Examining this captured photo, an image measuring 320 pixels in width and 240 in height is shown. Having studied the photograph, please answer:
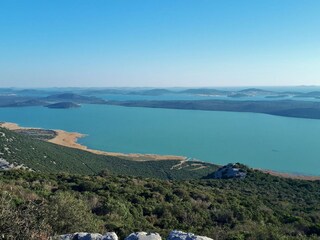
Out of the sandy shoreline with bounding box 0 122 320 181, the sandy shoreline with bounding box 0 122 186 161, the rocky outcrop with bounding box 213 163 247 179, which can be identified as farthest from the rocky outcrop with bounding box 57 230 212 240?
the sandy shoreline with bounding box 0 122 186 161

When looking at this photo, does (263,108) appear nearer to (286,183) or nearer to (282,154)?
(282,154)

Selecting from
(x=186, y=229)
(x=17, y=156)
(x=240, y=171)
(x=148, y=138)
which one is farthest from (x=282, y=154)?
(x=186, y=229)

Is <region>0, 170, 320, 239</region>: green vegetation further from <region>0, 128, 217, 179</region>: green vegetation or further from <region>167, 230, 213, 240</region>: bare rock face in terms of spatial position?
<region>0, 128, 217, 179</region>: green vegetation

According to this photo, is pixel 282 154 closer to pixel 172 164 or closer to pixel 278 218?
pixel 172 164

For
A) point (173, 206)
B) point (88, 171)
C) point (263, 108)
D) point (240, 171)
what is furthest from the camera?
point (263, 108)

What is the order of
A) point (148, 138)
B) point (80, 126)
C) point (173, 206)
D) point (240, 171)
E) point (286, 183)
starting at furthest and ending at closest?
point (80, 126), point (148, 138), point (240, 171), point (286, 183), point (173, 206)

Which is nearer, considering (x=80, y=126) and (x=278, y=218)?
(x=278, y=218)

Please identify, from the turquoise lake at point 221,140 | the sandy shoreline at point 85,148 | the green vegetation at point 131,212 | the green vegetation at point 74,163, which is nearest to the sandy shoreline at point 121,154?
the sandy shoreline at point 85,148

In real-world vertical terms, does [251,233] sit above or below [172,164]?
above

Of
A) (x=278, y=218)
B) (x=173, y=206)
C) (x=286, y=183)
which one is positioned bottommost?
(x=286, y=183)
